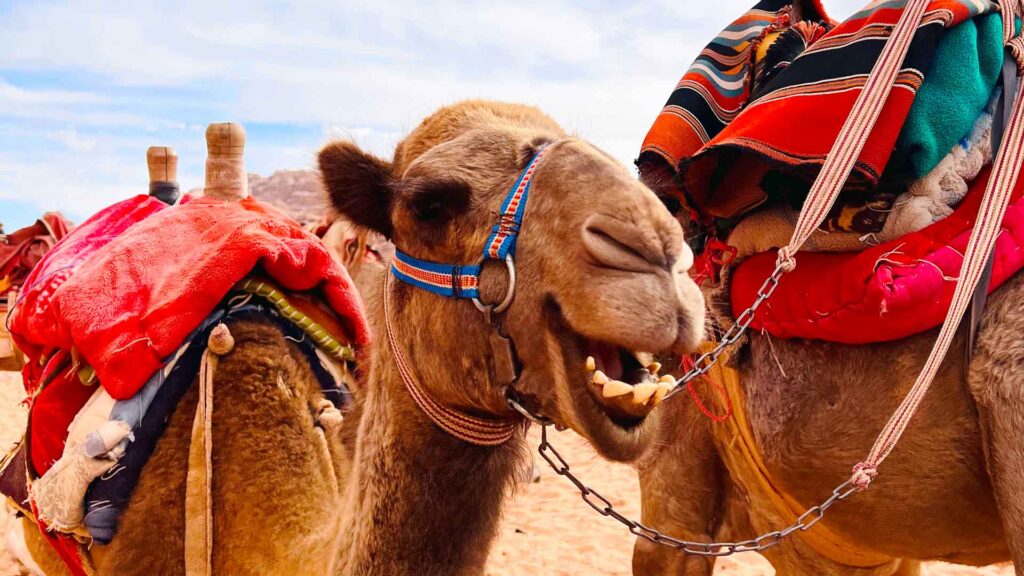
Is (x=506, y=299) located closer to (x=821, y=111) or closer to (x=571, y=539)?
(x=821, y=111)

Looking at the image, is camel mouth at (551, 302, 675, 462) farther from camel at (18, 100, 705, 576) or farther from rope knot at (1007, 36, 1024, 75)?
rope knot at (1007, 36, 1024, 75)

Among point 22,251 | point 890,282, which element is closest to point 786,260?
point 890,282

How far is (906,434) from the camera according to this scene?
225 cm

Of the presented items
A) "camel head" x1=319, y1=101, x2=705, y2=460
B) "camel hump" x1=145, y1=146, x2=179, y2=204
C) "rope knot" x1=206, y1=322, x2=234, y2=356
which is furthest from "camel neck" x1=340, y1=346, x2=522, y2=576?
"camel hump" x1=145, y1=146, x2=179, y2=204

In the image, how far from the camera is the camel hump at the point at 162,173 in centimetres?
389

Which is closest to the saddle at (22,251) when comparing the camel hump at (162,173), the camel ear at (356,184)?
the camel hump at (162,173)

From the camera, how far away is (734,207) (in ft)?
8.84

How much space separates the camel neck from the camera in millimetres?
1979

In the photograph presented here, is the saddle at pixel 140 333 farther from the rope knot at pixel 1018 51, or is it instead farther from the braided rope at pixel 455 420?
the rope knot at pixel 1018 51

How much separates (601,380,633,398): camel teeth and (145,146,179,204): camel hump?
2.97 meters

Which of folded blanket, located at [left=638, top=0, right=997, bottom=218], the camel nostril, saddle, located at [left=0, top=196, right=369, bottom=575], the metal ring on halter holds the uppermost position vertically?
folded blanket, located at [left=638, top=0, right=997, bottom=218]

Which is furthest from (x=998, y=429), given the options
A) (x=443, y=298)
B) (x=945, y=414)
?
(x=443, y=298)

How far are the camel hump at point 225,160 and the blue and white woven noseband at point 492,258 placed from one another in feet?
5.20

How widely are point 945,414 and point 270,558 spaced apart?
1.88 meters
